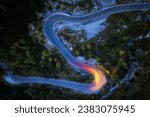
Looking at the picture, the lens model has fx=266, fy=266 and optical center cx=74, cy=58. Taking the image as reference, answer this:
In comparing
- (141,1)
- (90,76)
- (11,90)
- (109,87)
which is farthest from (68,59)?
(141,1)

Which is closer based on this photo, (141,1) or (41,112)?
(41,112)

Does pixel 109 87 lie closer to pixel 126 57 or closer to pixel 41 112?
pixel 126 57

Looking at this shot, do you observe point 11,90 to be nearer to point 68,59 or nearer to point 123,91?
point 68,59

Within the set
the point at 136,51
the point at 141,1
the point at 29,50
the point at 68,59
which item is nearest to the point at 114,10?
the point at 141,1

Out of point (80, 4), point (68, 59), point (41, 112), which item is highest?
point (80, 4)

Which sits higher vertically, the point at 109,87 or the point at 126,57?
the point at 126,57

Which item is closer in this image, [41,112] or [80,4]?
[41,112]
